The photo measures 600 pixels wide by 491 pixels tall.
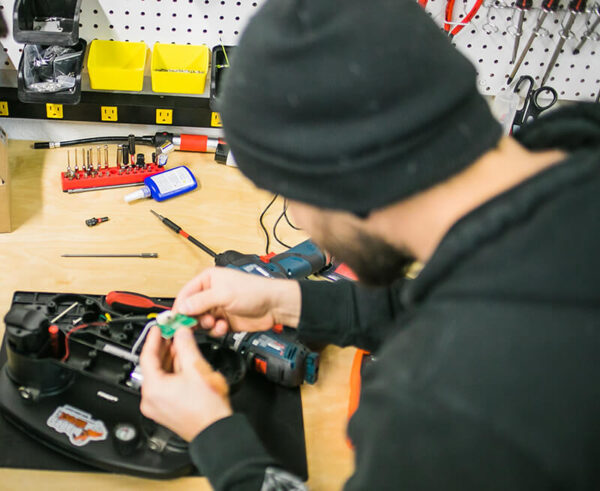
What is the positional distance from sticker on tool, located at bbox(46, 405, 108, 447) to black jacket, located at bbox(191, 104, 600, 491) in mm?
536

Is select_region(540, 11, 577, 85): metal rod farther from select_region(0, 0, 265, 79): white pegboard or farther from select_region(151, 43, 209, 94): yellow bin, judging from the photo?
select_region(151, 43, 209, 94): yellow bin

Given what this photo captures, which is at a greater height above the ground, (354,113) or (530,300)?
(354,113)

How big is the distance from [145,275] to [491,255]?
2.87ft

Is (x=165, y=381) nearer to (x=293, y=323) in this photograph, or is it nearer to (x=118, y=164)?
(x=293, y=323)

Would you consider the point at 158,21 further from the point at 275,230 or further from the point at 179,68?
the point at 275,230

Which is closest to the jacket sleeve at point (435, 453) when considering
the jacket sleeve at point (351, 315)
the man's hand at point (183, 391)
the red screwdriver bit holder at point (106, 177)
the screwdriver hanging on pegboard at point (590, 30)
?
the man's hand at point (183, 391)

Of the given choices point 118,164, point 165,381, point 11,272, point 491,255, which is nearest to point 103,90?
point 118,164

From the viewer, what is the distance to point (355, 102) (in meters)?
0.54

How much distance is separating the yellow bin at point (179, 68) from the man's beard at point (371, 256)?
0.89 m

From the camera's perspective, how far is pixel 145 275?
1.23 m

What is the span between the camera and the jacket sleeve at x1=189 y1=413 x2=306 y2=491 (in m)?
0.70

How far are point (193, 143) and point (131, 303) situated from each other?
0.62 meters

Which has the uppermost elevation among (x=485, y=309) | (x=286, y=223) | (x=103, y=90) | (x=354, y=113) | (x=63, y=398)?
(x=354, y=113)

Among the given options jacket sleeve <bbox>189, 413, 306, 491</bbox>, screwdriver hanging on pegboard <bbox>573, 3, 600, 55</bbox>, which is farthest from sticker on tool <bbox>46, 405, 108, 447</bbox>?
screwdriver hanging on pegboard <bbox>573, 3, 600, 55</bbox>
